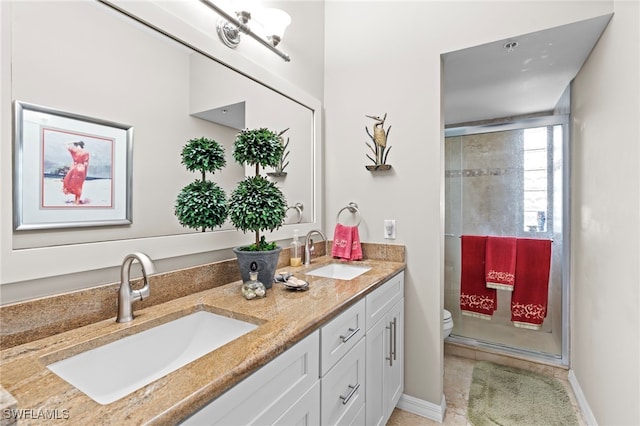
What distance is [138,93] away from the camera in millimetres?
1121

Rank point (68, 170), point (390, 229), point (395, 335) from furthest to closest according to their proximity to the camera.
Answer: point (390, 229) < point (395, 335) < point (68, 170)

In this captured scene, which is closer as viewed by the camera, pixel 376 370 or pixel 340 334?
pixel 340 334

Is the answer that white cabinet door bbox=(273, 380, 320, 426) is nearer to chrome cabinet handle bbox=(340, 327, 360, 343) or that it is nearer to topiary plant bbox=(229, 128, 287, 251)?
chrome cabinet handle bbox=(340, 327, 360, 343)

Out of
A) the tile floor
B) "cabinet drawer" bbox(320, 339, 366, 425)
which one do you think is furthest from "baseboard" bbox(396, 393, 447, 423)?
"cabinet drawer" bbox(320, 339, 366, 425)

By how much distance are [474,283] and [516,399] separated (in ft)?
2.73

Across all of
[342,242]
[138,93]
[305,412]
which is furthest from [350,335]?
[138,93]

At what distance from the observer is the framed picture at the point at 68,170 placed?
2.81ft

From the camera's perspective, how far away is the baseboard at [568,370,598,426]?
5.91 feet

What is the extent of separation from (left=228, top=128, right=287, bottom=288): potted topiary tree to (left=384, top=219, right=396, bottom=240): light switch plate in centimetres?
88

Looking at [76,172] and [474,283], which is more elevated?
[76,172]

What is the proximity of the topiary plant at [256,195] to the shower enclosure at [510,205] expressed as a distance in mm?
1941

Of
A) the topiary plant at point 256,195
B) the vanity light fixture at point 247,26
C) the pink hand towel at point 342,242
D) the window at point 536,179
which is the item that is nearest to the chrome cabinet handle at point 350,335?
the topiary plant at point 256,195

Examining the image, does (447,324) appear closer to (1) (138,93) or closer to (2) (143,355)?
(2) (143,355)

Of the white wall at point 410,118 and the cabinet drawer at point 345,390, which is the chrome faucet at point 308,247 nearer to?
the white wall at point 410,118
